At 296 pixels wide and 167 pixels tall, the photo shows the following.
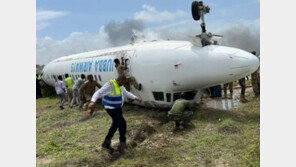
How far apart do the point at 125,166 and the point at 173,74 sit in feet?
13.0

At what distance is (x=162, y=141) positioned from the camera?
6.84 m

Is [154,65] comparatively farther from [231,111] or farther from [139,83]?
[231,111]

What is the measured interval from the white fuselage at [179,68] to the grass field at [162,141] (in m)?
0.88

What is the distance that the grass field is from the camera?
5.63 metres

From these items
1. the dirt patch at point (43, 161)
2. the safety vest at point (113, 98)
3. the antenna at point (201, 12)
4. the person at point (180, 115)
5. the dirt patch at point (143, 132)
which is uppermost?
the antenna at point (201, 12)

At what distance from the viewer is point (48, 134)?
8789mm

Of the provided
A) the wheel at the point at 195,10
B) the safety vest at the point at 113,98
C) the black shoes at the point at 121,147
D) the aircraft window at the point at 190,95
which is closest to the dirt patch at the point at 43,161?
the black shoes at the point at 121,147

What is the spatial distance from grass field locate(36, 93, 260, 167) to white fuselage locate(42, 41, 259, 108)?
882 millimetres

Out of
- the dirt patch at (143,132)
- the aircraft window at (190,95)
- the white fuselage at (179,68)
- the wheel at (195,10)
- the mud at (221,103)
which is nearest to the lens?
the dirt patch at (143,132)

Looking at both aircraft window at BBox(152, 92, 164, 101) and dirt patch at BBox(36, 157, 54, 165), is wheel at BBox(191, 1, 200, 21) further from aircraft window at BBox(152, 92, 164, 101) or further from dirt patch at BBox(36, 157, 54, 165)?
dirt patch at BBox(36, 157, 54, 165)

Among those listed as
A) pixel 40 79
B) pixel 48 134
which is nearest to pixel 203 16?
pixel 48 134

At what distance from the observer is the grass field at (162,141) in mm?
5633

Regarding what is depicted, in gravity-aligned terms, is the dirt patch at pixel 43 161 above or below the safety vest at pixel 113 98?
below

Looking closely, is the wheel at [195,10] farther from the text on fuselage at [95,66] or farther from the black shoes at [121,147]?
the black shoes at [121,147]
